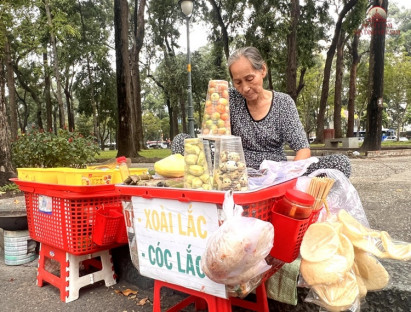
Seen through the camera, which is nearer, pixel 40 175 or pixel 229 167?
pixel 229 167

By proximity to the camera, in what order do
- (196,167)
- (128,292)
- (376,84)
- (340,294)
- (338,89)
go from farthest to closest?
1. (338,89)
2. (376,84)
3. (128,292)
4. (196,167)
5. (340,294)

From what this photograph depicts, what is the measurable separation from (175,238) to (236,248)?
45 centimetres

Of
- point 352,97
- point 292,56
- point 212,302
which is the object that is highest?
point 292,56

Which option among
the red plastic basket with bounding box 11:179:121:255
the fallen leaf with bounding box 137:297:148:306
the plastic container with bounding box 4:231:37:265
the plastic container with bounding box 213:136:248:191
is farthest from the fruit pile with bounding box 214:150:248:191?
the plastic container with bounding box 4:231:37:265

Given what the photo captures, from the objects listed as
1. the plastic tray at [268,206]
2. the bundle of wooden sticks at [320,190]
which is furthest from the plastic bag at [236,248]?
the bundle of wooden sticks at [320,190]

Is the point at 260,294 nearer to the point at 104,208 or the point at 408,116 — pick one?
the point at 104,208

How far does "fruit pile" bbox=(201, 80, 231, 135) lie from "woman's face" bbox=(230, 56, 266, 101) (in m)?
0.19

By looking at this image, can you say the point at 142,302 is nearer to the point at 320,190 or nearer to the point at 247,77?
the point at 320,190

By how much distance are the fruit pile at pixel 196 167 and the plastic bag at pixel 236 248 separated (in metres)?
0.30

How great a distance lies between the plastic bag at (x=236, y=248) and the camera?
130 centimetres

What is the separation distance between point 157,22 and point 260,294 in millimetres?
24411

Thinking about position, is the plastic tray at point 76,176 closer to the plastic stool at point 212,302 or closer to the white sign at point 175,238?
the white sign at point 175,238

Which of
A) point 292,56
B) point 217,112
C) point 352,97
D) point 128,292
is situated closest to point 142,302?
point 128,292

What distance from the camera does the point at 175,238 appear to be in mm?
1660
